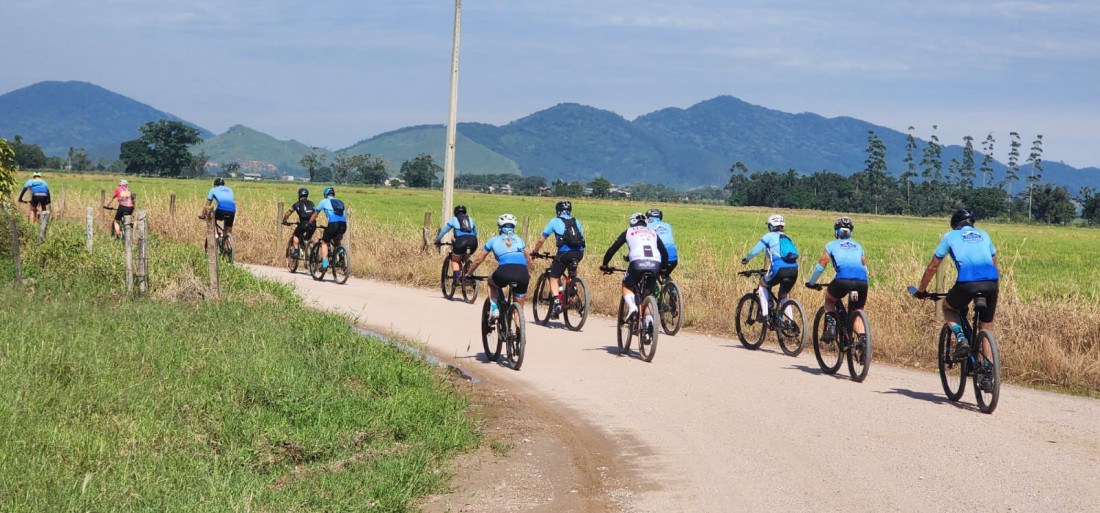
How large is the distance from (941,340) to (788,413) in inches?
82.6

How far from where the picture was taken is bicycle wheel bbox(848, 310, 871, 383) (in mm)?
11547

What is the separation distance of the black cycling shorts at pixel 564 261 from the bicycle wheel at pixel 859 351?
5.15 meters

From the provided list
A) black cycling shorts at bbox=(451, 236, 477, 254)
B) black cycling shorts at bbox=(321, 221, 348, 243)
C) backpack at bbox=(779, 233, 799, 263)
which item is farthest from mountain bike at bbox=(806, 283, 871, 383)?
Result: black cycling shorts at bbox=(321, 221, 348, 243)

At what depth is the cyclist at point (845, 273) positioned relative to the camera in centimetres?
1194

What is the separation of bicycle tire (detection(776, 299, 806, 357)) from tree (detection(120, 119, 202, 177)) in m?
151

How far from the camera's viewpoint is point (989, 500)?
7.00 metres

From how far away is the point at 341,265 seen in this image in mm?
22500

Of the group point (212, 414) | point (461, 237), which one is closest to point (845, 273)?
point (212, 414)

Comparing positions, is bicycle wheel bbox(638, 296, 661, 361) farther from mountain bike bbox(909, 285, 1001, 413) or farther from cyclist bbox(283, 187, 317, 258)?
cyclist bbox(283, 187, 317, 258)

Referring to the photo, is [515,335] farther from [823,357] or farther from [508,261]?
[823,357]

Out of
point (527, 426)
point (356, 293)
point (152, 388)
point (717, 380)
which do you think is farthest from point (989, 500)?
point (356, 293)

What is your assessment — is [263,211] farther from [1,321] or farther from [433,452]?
[433,452]

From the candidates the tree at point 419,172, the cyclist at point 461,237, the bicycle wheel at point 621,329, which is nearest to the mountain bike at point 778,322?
the bicycle wheel at point 621,329

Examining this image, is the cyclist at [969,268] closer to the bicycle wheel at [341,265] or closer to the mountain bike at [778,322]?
the mountain bike at [778,322]
